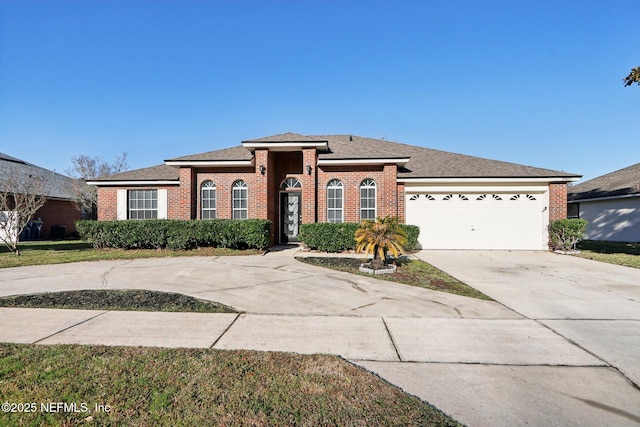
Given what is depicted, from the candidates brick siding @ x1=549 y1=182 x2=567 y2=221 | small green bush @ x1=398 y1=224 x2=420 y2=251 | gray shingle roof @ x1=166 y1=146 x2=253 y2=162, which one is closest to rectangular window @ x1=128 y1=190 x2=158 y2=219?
gray shingle roof @ x1=166 y1=146 x2=253 y2=162

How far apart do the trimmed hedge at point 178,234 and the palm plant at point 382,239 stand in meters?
4.59

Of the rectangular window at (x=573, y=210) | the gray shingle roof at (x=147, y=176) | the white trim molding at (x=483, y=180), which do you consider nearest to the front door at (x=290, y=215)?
the white trim molding at (x=483, y=180)

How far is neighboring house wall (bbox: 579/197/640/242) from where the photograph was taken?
647 inches

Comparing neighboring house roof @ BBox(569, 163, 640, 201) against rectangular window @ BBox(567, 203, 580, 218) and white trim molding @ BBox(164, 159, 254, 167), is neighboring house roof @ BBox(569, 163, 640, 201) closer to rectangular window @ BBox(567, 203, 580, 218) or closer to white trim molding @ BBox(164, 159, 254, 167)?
rectangular window @ BBox(567, 203, 580, 218)

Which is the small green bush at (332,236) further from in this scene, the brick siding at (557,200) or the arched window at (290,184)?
the brick siding at (557,200)

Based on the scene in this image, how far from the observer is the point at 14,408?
7.65 feet

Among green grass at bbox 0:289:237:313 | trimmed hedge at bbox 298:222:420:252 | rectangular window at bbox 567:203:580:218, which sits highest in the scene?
rectangular window at bbox 567:203:580:218

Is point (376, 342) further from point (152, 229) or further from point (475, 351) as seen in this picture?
point (152, 229)

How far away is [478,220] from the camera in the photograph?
13172mm

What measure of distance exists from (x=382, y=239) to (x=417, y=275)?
1.31 meters

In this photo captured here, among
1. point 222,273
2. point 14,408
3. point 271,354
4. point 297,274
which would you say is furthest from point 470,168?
point 14,408

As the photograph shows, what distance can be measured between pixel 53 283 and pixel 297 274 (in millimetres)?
5552

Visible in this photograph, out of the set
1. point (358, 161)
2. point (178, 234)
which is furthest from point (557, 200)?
point (178, 234)

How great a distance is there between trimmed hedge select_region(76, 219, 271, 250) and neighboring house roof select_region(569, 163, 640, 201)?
66.5 feet
